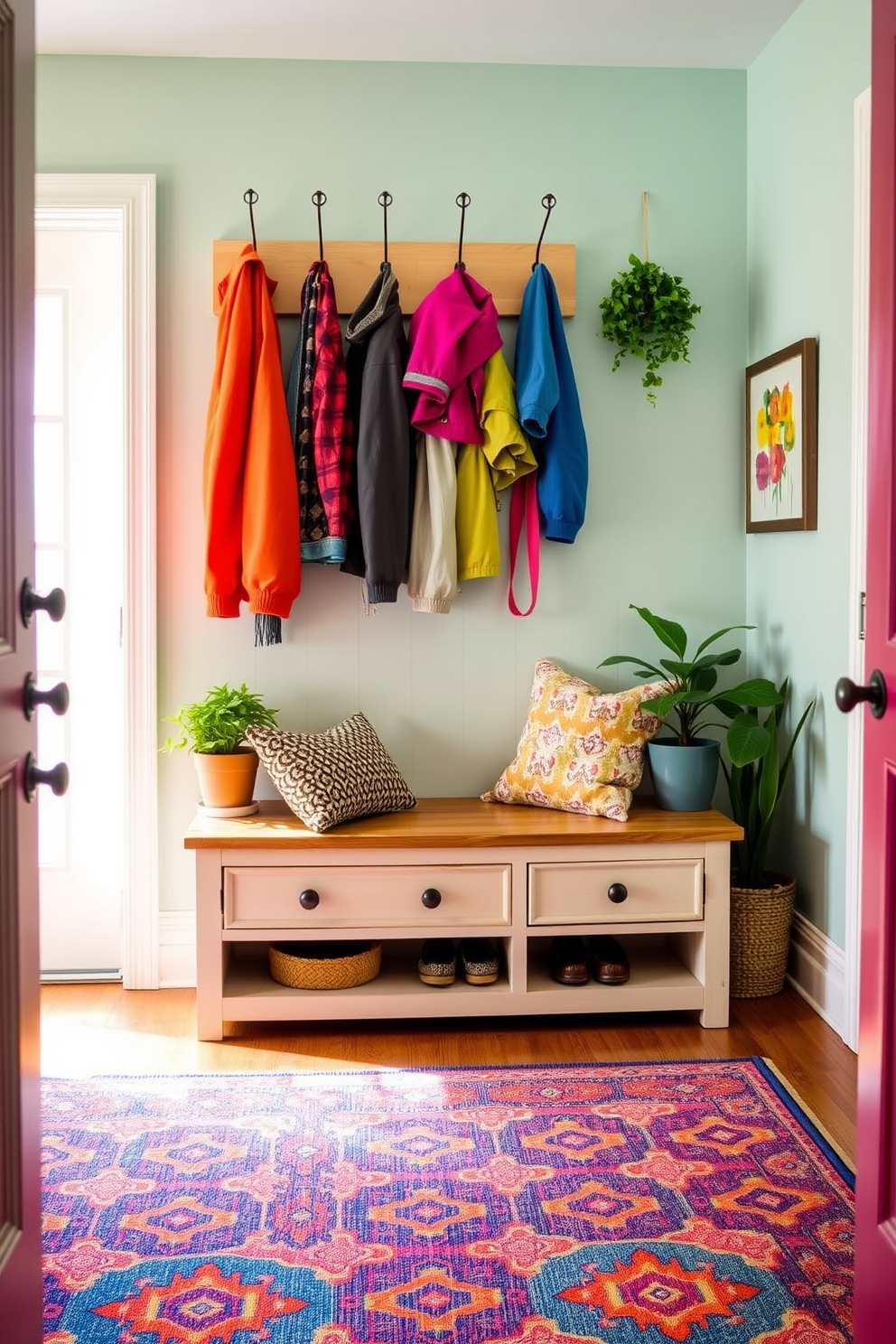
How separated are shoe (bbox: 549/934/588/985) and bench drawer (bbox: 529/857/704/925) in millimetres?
115

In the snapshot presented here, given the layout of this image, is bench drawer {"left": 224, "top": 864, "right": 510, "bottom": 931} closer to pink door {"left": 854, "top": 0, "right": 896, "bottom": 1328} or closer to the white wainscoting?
the white wainscoting

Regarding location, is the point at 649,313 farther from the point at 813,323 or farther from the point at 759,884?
the point at 759,884

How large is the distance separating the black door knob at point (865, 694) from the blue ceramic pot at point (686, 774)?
1.54 metres

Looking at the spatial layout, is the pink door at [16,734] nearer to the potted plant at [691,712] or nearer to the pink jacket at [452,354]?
Result: the pink jacket at [452,354]

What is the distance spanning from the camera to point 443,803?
3.38 m

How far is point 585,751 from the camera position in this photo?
126 inches

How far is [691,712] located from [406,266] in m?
1.45

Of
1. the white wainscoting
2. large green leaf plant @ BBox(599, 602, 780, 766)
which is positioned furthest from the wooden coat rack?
the white wainscoting

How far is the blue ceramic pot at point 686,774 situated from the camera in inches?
127

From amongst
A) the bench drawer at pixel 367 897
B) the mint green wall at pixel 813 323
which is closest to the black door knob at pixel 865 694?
the mint green wall at pixel 813 323

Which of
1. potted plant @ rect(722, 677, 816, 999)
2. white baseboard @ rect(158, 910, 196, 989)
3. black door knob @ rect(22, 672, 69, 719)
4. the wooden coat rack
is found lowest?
white baseboard @ rect(158, 910, 196, 989)

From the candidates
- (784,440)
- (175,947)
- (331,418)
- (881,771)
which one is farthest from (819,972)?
(331,418)

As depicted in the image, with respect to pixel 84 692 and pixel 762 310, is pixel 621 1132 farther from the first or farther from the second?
pixel 762 310

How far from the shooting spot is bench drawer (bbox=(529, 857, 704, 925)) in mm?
3049
